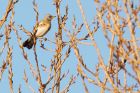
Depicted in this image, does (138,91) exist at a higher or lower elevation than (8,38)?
lower

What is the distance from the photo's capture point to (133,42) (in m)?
3.40

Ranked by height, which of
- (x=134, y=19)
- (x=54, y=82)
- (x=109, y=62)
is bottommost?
(x=54, y=82)

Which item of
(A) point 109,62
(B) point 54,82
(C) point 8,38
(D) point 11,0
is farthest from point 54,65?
(A) point 109,62

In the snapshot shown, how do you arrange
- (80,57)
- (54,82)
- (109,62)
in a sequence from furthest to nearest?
(54,82), (109,62), (80,57)

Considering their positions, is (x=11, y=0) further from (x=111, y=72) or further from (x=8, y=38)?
(x=111, y=72)

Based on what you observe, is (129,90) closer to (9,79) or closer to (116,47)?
(116,47)

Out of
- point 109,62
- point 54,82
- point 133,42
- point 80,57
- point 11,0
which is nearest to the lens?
point 133,42

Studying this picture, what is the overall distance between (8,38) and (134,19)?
2131mm

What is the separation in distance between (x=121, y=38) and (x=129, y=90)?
0.39 m

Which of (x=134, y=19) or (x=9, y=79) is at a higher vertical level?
(x=134, y=19)

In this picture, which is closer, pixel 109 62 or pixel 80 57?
pixel 80 57

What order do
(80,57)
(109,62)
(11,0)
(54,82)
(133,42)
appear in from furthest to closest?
(54,82)
(11,0)
(109,62)
(80,57)
(133,42)

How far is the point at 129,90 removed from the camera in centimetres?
347

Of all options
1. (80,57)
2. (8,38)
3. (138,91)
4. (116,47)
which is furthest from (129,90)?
(8,38)
